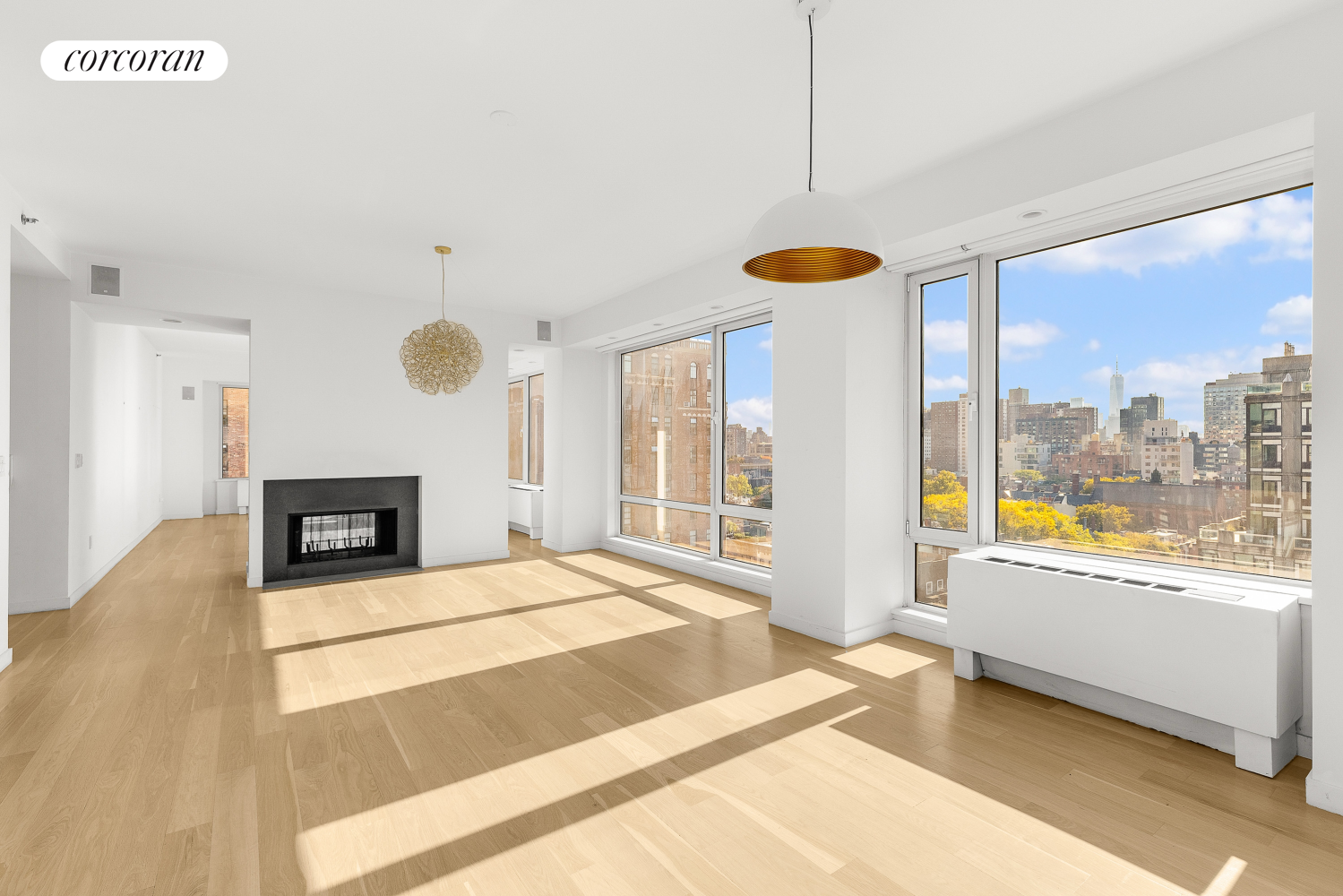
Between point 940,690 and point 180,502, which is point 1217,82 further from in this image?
point 180,502

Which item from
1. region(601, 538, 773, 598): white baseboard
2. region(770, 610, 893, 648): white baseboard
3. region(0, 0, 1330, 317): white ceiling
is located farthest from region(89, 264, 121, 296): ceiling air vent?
region(770, 610, 893, 648): white baseboard

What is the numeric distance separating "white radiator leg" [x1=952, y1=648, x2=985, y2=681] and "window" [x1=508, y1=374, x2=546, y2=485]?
22.0 feet

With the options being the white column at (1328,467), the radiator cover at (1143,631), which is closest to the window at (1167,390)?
the radiator cover at (1143,631)

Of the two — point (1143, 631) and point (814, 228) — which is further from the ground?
point (814, 228)

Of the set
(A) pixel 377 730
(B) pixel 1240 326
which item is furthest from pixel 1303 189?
(A) pixel 377 730

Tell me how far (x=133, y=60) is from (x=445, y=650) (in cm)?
326

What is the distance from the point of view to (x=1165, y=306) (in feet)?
10.3

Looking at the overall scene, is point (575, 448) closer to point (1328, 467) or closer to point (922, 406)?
point (922, 406)

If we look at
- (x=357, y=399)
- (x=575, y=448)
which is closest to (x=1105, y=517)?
(x=575, y=448)

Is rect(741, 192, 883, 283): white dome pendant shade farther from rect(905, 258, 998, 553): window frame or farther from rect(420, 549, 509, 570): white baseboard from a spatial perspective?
rect(420, 549, 509, 570): white baseboard

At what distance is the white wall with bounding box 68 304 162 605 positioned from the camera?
5152mm

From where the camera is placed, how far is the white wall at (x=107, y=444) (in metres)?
5.15

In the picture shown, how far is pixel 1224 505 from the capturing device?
2.98 metres

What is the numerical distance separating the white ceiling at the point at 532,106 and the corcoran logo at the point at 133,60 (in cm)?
6
